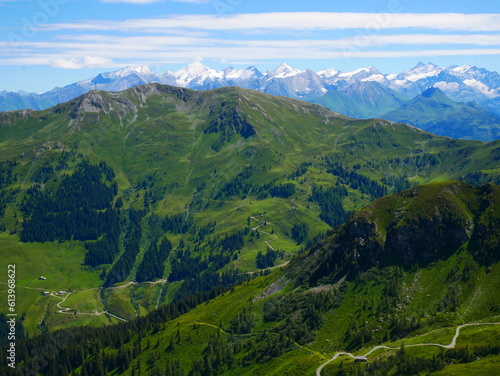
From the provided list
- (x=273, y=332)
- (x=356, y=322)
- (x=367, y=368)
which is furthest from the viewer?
(x=273, y=332)

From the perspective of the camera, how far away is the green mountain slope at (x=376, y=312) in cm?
13975

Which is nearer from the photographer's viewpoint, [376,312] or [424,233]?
[376,312]

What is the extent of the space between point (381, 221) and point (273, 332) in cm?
6944

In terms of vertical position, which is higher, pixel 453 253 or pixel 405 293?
pixel 453 253

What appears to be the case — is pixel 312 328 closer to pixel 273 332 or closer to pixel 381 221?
pixel 273 332

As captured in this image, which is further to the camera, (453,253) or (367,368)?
(453,253)

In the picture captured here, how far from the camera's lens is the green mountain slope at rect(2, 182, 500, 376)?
458 ft

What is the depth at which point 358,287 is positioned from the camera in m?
180

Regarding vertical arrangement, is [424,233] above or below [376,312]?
above

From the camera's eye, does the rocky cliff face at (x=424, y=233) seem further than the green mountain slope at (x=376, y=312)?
Yes

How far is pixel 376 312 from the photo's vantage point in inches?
6437

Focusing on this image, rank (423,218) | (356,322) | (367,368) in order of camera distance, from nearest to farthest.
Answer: (367,368), (356,322), (423,218)

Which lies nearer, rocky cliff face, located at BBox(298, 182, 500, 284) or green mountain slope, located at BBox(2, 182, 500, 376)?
green mountain slope, located at BBox(2, 182, 500, 376)

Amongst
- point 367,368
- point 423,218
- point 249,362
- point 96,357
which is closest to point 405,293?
point 423,218
